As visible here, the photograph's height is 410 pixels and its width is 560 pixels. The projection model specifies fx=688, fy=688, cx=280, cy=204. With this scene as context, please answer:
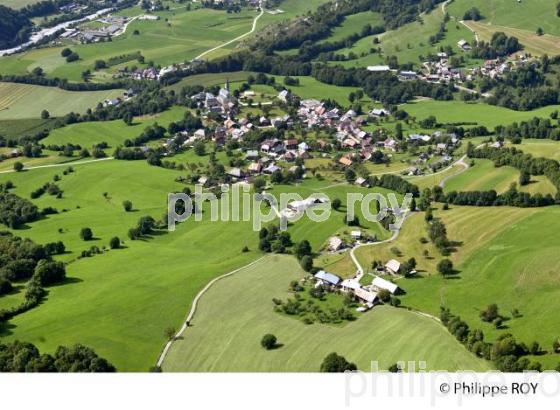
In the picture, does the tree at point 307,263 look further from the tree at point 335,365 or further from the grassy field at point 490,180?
the grassy field at point 490,180

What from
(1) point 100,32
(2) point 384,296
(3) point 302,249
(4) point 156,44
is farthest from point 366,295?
(1) point 100,32

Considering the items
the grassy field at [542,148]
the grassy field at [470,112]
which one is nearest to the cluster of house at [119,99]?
the grassy field at [470,112]

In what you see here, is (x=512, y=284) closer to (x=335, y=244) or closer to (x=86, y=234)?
(x=335, y=244)

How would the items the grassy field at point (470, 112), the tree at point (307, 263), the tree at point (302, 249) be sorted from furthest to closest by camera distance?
the grassy field at point (470, 112) → the tree at point (302, 249) → the tree at point (307, 263)

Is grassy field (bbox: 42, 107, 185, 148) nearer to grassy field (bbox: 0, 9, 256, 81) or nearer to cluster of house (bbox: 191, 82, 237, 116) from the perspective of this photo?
cluster of house (bbox: 191, 82, 237, 116)

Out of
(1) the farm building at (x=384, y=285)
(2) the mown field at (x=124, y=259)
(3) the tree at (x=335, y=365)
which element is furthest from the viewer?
(1) the farm building at (x=384, y=285)

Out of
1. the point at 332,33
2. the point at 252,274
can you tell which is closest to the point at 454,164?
the point at 252,274

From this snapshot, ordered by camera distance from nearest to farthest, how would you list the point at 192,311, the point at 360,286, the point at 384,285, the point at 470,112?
1. the point at 192,311
2. the point at 384,285
3. the point at 360,286
4. the point at 470,112
